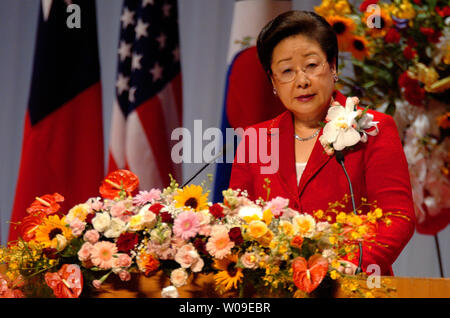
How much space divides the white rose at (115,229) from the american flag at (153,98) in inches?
83.6

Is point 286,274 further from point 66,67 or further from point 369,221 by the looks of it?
point 66,67

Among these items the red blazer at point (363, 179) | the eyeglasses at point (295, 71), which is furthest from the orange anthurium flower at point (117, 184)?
the eyeglasses at point (295, 71)

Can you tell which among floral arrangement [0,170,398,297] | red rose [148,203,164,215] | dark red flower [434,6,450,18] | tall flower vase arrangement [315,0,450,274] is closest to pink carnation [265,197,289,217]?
→ floral arrangement [0,170,398,297]

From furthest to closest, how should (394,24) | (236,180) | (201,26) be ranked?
(201,26) → (394,24) → (236,180)

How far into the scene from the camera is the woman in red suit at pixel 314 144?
5.46ft

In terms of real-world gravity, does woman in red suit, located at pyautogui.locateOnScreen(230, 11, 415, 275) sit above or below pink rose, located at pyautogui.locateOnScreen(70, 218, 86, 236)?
above

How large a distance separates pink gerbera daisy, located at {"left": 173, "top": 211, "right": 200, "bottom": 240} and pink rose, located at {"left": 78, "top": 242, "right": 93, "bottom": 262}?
191 millimetres

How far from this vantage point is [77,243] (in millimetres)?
1306

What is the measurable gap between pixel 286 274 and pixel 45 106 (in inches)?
101

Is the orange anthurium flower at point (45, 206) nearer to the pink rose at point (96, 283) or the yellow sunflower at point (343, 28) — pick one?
the pink rose at point (96, 283)

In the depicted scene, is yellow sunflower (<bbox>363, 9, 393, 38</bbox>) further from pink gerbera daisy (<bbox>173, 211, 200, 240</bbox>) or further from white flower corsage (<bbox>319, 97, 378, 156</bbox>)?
pink gerbera daisy (<bbox>173, 211, 200, 240</bbox>)

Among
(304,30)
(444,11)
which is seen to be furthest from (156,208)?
(444,11)

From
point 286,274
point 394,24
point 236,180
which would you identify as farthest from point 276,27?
point 286,274

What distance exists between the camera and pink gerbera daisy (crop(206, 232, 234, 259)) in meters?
1.19
